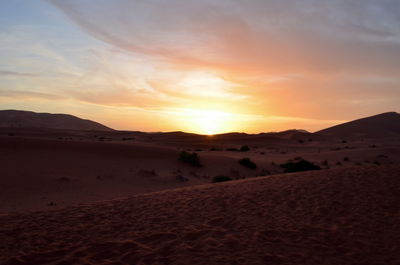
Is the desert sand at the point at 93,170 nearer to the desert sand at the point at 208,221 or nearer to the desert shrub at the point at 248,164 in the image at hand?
the desert sand at the point at 208,221

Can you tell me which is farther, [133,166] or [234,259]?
[133,166]

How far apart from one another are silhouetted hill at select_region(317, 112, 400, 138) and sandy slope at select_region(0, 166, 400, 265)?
67973mm

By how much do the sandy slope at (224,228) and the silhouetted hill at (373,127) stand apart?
6797 centimetres

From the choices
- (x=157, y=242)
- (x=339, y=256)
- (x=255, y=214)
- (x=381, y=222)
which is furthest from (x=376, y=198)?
(x=157, y=242)

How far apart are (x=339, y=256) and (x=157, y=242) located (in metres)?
3.77

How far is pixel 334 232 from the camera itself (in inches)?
329

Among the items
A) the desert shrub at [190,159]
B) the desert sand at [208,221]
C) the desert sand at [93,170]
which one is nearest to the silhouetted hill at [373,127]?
the desert sand at [93,170]

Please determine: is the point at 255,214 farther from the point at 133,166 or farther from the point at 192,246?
the point at 133,166

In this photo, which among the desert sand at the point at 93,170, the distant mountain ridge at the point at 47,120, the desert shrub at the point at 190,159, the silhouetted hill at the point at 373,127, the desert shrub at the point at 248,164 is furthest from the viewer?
the distant mountain ridge at the point at 47,120

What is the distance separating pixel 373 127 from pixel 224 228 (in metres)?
82.9

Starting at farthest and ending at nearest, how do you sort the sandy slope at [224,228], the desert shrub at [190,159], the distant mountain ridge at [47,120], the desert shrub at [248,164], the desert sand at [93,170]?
the distant mountain ridge at [47,120], the desert shrub at [248,164], the desert shrub at [190,159], the desert sand at [93,170], the sandy slope at [224,228]

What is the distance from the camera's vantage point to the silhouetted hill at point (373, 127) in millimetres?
76688

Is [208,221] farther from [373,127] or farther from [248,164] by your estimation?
[373,127]

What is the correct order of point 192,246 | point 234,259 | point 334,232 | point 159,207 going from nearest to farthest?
point 234,259, point 192,246, point 334,232, point 159,207
